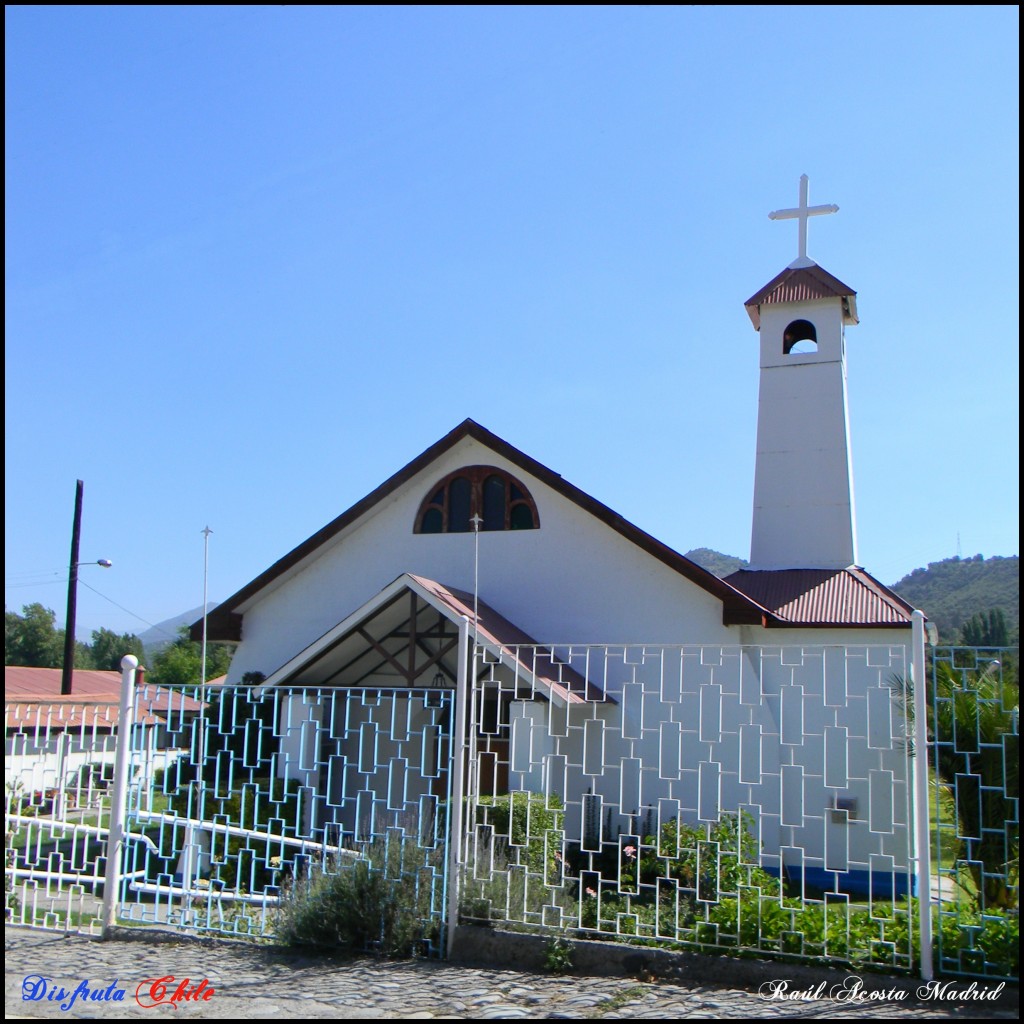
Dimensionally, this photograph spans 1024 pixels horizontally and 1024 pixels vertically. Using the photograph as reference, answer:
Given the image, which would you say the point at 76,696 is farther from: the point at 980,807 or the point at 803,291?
the point at 803,291

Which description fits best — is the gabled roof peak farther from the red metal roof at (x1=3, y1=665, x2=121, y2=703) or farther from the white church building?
the red metal roof at (x1=3, y1=665, x2=121, y2=703)

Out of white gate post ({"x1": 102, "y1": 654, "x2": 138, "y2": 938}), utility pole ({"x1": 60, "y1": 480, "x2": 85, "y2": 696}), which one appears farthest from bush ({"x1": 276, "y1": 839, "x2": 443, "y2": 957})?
utility pole ({"x1": 60, "y1": 480, "x2": 85, "y2": 696})

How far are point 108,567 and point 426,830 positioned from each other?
57.0 feet

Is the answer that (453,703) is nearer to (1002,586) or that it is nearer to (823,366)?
(823,366)

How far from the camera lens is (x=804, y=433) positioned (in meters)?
18.3

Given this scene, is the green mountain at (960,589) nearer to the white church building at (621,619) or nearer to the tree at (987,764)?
the white church building at (621,619)

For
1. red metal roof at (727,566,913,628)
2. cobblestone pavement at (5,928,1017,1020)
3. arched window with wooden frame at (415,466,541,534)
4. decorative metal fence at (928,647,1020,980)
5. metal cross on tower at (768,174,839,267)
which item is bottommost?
cobblestone pavement at (5,928,1017,1020)

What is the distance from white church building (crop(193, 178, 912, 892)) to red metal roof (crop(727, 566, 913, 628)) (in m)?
0.05

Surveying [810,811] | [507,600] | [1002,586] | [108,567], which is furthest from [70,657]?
[1002,586]

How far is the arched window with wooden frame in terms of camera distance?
16.1 meters

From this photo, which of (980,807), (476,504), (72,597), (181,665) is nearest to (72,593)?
(72,597)

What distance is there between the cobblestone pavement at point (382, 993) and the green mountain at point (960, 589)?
32587 mm

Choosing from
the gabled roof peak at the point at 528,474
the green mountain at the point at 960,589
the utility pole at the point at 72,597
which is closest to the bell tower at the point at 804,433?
the gabled roof peak at the point at 528,474

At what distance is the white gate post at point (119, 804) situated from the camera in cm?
833
